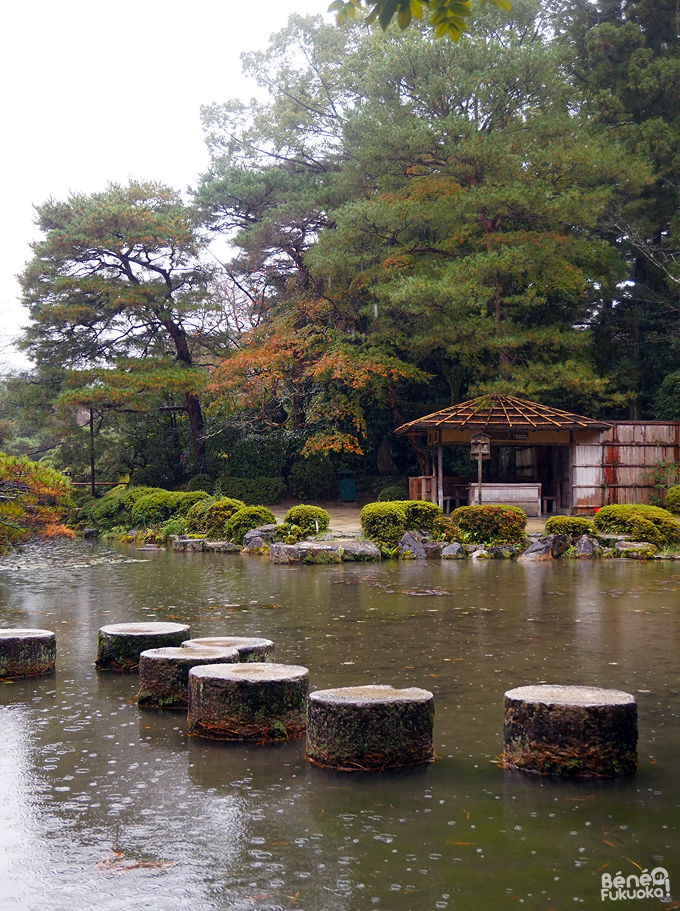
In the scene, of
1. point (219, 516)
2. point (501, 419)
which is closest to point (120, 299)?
point (219, 516)

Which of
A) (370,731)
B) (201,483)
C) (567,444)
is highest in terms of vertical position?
(567,444)

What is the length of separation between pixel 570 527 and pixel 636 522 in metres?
1.33

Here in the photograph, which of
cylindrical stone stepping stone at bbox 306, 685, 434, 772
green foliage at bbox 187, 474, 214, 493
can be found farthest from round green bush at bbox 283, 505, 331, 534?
cylindrical stone stepping stone at bbox 306, 685, 434, 772

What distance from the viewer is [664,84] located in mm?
26375

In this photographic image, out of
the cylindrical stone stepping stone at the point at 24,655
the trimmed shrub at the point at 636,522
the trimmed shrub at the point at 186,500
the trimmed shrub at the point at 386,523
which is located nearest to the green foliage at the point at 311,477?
the trimmed shrub at the point at 186,500

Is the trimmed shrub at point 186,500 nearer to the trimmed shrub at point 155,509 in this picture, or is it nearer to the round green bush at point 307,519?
the trimmed shrub at point 155,509

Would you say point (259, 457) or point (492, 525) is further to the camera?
point (259, 457)

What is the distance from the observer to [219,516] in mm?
20328

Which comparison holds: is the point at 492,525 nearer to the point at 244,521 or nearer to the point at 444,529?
the point at 444,529

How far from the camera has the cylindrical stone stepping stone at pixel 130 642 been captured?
21.9 feet

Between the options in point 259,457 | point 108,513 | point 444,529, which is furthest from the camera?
point 259,457

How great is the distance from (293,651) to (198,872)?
4172mm

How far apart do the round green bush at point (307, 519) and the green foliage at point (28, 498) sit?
6.89 meters

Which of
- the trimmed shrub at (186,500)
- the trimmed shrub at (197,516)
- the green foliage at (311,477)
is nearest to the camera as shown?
the trimmed shrub at (197,516)
